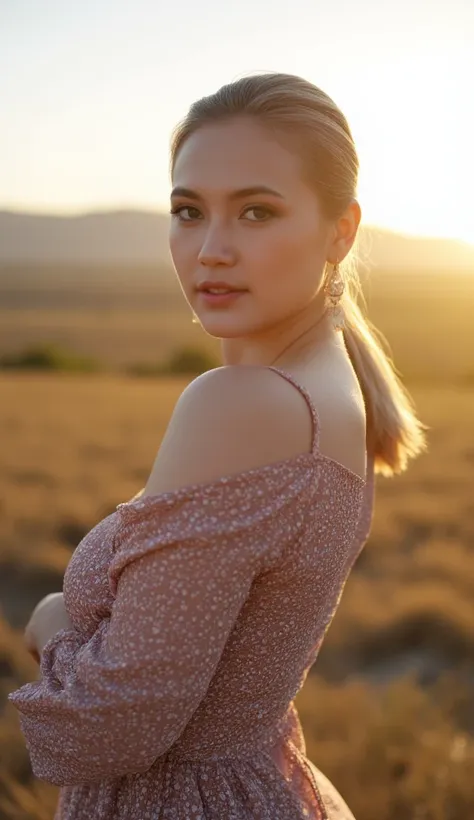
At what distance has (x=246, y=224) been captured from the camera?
1332 millimetres

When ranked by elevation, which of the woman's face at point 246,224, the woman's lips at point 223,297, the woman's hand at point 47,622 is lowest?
the woman's hand at point 47,622

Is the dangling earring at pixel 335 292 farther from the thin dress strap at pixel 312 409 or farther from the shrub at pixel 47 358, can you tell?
the shrub at pixel 47 358

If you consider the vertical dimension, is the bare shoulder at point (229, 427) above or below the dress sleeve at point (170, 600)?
above

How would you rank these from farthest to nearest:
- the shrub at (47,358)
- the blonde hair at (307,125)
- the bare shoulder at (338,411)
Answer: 1. the shrub at (47,358)
2. the blonde hair at (307,125)
3. the bare shoulder at (338,411)

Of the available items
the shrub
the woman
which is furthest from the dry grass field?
the shrub

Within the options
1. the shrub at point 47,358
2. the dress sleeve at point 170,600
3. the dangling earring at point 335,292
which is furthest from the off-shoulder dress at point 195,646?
the shrub at point 47,358

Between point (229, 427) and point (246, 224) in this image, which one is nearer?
point (229, 427)

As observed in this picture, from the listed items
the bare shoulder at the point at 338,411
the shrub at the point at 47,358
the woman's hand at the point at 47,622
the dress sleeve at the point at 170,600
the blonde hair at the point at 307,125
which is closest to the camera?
the dress sleeve at the point at 170,600

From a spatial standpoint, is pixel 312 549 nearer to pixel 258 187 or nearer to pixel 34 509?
pixel 258 187

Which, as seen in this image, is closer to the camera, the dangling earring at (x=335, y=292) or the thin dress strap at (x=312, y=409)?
the thin dress strap at (x=312, y=409)

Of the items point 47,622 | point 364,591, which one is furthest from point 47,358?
point 47,622

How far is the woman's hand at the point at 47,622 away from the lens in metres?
1.55

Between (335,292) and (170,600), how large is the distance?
Result: 682 millimetres

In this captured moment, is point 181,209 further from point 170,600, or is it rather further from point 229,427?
point 170,600
